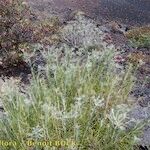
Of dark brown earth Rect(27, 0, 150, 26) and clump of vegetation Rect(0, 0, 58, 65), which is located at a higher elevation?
clump of vegetation Rect(0, 0, 58, 65)

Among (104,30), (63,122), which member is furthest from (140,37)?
(63,122)

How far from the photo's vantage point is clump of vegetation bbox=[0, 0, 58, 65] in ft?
28.1

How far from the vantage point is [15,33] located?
8.82m

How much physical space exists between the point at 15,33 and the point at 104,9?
6512 millimetres

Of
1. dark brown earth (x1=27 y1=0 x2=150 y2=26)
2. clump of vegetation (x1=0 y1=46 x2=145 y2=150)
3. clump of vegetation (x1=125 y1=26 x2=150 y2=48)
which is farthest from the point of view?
dark brown earth (x1=27 y1=0 x2=150 y2=26)

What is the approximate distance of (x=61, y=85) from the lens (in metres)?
6.38

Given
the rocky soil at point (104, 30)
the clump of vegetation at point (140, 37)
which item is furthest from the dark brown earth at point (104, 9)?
the clump of vegetation at point (140, 37)

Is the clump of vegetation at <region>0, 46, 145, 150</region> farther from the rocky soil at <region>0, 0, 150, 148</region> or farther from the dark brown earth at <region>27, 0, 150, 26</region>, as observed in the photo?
the dark brown earth at <region>27, 0, 150, 26</region>

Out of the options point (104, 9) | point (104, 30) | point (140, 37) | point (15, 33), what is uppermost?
point (15, 33)

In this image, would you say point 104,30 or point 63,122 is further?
point 104,30

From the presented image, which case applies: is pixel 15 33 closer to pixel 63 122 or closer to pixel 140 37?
pixel 140 37

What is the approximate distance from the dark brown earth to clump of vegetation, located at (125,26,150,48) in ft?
5.84

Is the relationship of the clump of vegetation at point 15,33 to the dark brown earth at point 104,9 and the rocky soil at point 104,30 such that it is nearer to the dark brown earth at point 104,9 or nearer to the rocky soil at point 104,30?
the rocky soil at point 104,30

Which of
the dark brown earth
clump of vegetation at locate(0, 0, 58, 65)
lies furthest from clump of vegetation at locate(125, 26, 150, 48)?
clump of vegetation at locate(0, 0, 58, 65)
